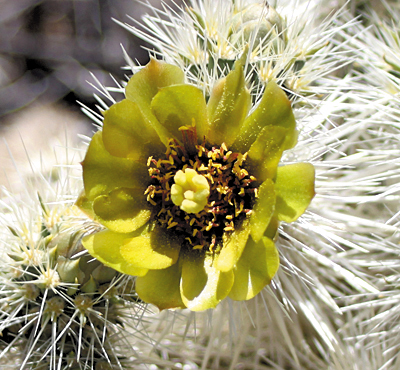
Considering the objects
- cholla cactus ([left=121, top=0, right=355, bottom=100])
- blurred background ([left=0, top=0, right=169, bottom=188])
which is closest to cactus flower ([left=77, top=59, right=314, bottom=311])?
cholla cactus ([left=121, top=0, right=355, bottom=100])

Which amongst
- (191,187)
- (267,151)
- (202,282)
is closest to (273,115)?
(267,151)

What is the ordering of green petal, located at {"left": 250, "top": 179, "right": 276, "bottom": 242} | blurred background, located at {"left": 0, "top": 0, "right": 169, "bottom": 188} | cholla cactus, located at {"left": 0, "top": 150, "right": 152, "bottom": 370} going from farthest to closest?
blurred background, located at {"left": 0, "top": 0, "right": 169, "bottom": 188} → cholla cactus, located at {"left": 0, "top": 150, "right": 152, "bottom": 370} → green petal, located at {"left": 250, "top": 179, "right": 276, "bottom": 242}

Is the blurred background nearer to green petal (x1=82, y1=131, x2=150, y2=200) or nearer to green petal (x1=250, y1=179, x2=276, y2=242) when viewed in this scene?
green petal (x1=82, y1=131, x2=150, y2=200)

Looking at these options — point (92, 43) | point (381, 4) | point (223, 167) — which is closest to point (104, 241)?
point (223, 167)

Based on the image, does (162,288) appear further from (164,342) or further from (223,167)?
(164,342)

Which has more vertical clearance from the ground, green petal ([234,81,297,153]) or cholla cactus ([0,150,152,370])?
green petal ([234,81,297,153])

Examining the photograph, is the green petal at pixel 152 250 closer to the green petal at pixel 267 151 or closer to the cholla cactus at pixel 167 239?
the cholla cactus at pixel 167 239

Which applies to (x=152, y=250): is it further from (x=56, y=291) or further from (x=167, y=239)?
(x=56, y=291)
